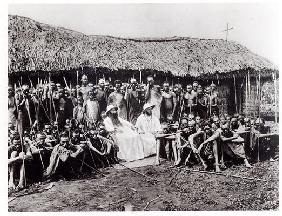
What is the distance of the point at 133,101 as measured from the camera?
7582 millimetres

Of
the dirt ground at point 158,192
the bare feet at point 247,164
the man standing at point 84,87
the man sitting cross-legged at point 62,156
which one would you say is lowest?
the dirt ground at point 158,192

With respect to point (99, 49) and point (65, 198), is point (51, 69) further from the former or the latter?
point (65, 198)

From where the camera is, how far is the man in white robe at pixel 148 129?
751 cm

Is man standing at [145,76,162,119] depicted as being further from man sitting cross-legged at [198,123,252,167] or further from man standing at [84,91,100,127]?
man sitting cross-legged at [198,123,252,167]

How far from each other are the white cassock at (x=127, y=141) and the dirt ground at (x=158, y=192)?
25 cm

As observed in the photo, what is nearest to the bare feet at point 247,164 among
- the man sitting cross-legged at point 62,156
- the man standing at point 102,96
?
the man standing at point 102,96

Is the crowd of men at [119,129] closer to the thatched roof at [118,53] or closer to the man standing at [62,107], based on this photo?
the man standing at [62,107]

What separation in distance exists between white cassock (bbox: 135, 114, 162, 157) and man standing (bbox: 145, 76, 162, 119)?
0.64 feet

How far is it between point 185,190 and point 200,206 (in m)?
0.35

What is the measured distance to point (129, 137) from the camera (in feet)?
24.4

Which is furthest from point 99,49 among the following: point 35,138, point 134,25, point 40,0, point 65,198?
point 65,198

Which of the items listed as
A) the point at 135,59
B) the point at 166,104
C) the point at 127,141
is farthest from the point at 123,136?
the point at 135,59

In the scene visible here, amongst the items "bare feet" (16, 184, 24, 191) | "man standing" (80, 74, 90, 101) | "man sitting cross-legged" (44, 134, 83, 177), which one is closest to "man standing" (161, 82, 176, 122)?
"man standing" (80, 74, 90, 101)

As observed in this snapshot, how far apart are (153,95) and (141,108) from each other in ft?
1.03
